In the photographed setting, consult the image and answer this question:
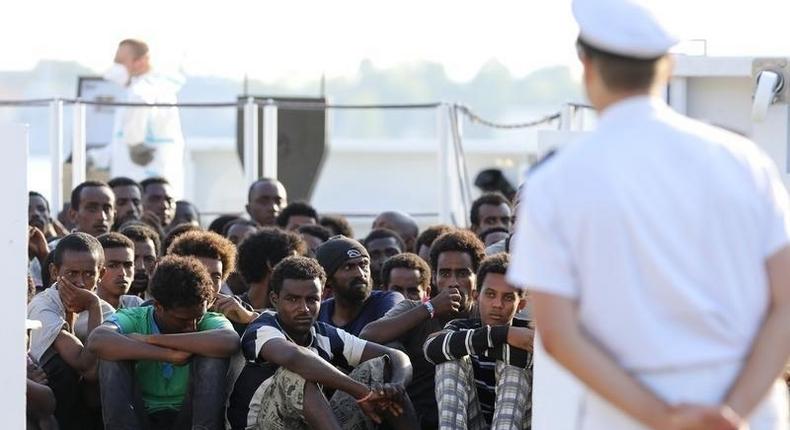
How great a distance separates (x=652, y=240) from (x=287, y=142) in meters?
12.1

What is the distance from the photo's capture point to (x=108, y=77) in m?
14.0

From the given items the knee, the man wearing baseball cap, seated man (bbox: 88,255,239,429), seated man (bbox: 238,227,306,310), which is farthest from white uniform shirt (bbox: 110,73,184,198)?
the knee

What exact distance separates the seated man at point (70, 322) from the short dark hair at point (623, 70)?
3.94 metres

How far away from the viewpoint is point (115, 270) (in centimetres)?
789

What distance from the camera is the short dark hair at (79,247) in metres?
7.36

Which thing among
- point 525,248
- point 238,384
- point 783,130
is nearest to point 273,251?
point 238,384

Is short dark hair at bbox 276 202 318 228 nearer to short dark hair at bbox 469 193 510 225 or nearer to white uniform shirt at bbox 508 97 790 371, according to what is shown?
short dark hair at bbox 469 193 510 225

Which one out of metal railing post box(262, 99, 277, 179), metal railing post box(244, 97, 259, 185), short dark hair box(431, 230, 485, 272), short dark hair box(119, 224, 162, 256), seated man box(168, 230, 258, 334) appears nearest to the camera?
seated man box(168, 230, 258, 334)

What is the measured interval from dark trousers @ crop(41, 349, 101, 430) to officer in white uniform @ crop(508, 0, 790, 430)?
406 cm

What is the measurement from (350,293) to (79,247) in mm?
1279

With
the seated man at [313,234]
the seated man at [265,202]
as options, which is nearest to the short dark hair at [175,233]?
the seated man at [313,234]

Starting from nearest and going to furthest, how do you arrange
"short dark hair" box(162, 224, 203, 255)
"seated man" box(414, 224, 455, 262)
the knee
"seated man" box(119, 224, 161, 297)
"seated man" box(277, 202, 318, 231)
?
the knee < "seated man" box(119, 224, 161, 297) < "short dark hair" box(162, 224, 203, 255) < "seated man" box(414, 224, 455, 262) < "seated man" box(277, 202, 318, 231)

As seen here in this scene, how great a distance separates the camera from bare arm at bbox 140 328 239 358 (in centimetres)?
660

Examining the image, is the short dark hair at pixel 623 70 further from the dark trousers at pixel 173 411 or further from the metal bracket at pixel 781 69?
the metal bracket at pixel 781 69
